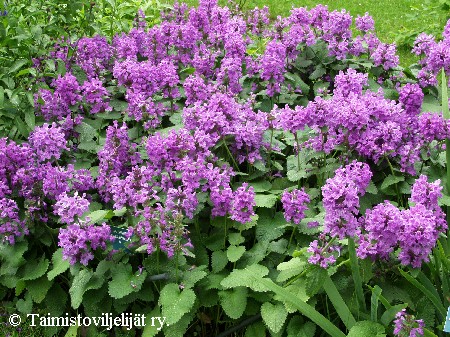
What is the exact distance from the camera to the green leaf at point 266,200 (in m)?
3.19

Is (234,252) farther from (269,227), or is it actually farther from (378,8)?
(378,8)

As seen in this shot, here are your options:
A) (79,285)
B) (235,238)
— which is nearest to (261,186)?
(235,238)

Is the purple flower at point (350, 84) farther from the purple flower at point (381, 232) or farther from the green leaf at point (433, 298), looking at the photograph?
the green leaf at point (433, 298)

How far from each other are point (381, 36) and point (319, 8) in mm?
4043

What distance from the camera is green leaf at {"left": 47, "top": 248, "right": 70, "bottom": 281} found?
121 inches

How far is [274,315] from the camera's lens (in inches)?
113

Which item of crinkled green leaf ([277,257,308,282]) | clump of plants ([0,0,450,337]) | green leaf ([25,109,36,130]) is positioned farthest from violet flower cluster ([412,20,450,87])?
green leaf ([25,109,36,130])

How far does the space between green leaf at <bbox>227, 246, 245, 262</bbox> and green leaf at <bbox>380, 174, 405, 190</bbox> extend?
0.83m

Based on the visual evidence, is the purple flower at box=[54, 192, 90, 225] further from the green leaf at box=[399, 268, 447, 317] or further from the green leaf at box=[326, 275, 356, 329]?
the green leaf at box=[399, 268, 447, 317]

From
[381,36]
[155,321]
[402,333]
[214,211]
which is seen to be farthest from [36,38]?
[381,36]

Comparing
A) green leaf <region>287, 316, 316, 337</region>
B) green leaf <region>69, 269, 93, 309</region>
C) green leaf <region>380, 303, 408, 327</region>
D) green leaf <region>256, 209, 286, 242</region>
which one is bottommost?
green leaf <region>69, 269, 93, 309</region>

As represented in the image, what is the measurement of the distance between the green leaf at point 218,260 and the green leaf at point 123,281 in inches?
13.7

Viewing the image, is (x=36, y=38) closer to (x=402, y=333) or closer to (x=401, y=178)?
(x=401, y=178)

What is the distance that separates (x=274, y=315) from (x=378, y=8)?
7.73 metres
